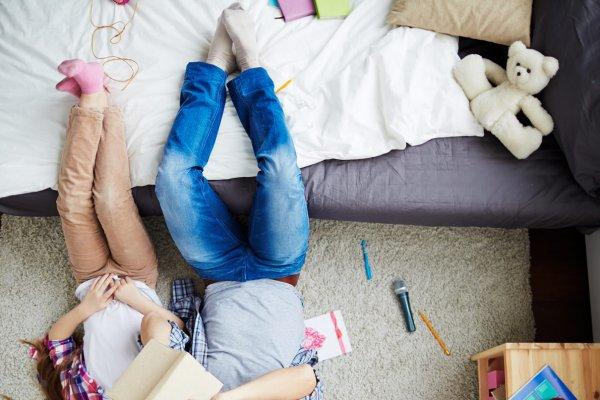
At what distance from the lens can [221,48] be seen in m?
1.49

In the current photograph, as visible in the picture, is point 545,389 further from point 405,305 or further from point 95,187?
point 95,187

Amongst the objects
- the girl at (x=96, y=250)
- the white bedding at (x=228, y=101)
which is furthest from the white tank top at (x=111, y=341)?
the white bedding at (x=228, y=101)

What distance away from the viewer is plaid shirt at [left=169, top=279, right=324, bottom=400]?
1.34m

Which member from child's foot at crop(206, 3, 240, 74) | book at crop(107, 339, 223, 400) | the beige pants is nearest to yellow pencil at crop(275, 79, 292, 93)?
child's foot at crop(206, 3, 240, 74)

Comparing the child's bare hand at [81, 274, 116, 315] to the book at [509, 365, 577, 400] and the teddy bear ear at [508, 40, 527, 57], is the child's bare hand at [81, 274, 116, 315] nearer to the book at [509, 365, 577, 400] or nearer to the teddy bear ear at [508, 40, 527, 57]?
the book at [509, 365, 577, 400]

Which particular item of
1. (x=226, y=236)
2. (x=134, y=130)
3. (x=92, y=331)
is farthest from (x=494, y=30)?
(x=92, y=331)

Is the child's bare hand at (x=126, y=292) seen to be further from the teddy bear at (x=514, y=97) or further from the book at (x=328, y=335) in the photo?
the teddy bear at (x=514, y=97)

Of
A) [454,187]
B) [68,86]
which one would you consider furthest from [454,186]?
[68,86]

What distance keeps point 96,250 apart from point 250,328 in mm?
520

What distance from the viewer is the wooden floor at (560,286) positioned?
1679 millimetres

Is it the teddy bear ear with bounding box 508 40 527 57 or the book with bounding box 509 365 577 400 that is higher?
the teddy bear ear with bounding box 508 40 527 57

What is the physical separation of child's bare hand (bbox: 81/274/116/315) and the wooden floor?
131cm

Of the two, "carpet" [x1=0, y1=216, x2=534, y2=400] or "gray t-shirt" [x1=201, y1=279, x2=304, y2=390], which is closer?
"gray t-shirt" [x1=201, y1=279, x2=304, y2=390]

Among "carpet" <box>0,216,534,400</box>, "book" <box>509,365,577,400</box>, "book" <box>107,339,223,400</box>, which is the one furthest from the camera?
"carpet" <box>0,216,534,400</box>
